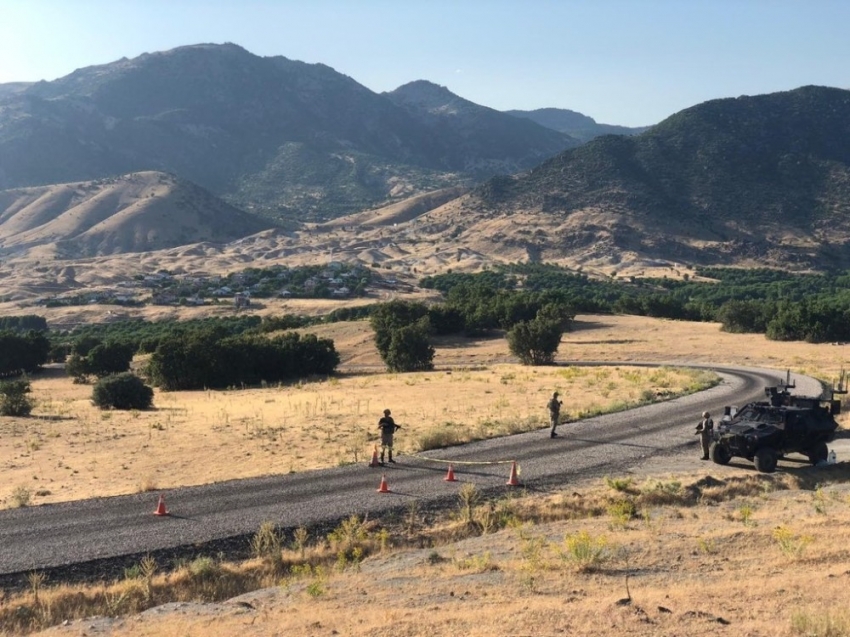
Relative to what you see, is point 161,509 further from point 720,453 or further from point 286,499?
point 720,453

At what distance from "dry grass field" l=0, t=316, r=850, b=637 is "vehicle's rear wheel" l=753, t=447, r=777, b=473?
0.51 m

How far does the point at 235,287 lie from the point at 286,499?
4811 inches

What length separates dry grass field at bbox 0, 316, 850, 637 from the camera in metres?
10.6

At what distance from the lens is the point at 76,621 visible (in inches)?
459

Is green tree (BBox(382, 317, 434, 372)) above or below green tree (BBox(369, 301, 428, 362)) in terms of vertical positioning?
below

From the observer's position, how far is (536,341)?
185 ft

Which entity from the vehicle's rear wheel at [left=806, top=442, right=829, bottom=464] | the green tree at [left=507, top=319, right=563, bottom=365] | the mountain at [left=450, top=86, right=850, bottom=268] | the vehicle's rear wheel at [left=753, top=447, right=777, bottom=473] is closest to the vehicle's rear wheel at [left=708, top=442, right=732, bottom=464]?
the vehicle's rear wheel at [left=753, top=447, right=777, bottom=473]

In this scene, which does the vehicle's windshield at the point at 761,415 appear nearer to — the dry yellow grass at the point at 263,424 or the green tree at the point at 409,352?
the dry yellow grass at the point at 263,424

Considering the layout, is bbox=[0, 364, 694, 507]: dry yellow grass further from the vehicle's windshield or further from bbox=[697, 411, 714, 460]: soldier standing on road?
the vehicle's windshield

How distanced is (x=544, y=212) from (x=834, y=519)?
181855 millimetres

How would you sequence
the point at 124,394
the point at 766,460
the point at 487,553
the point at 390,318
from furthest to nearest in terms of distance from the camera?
1. the point at 390,318
2. the point at 124,394
3. the point at 766,460
4. the point at 487,553

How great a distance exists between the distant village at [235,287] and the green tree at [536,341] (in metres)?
66.2

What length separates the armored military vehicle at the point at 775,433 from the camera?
20797mm

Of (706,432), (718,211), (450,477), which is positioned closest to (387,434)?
(450,477)
